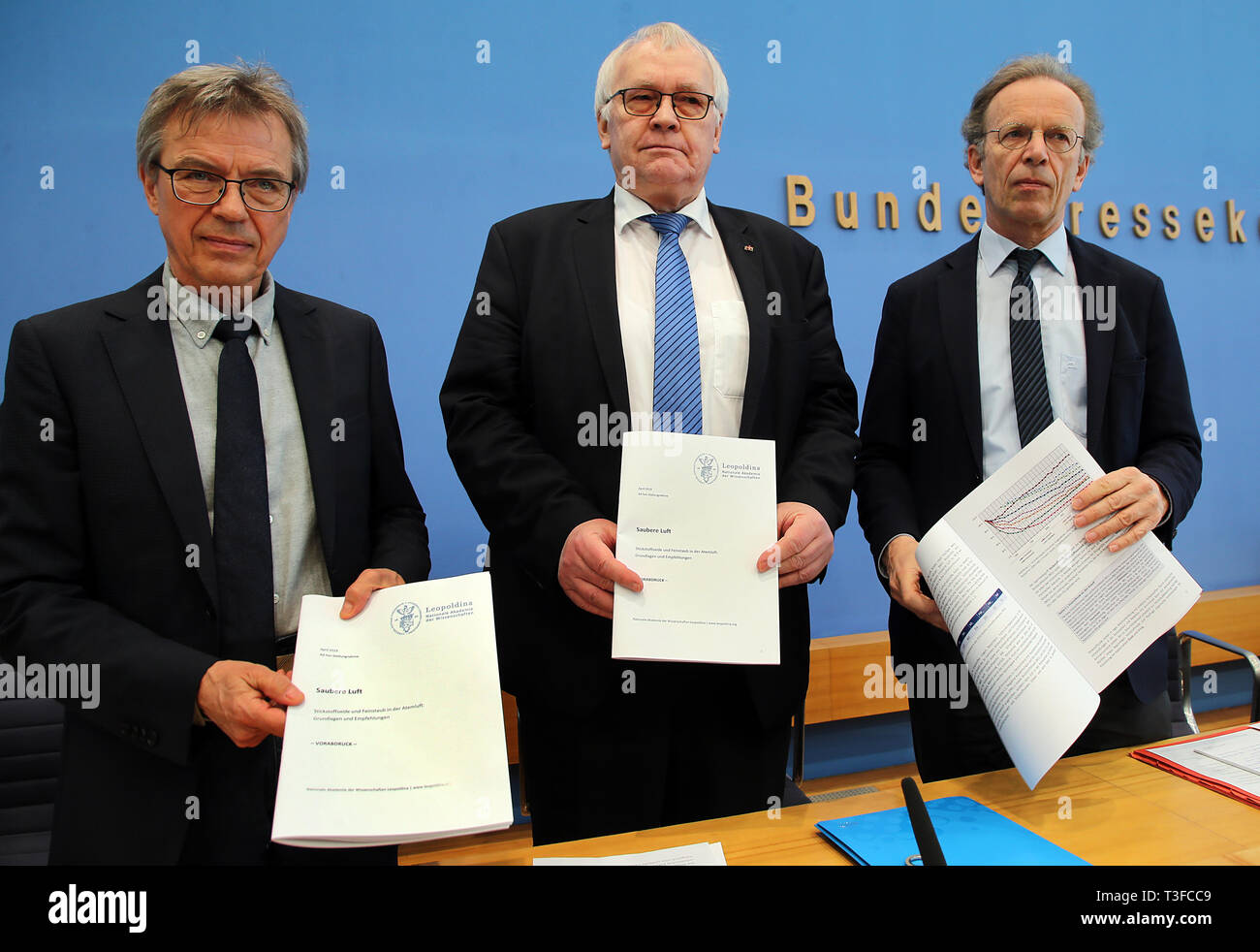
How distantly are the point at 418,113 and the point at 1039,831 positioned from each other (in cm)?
278

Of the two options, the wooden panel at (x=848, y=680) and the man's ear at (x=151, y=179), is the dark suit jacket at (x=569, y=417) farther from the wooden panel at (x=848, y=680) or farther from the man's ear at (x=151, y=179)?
the wooden panel at (x=848, y=680)

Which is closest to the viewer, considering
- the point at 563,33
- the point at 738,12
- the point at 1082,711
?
the point at 1082,711

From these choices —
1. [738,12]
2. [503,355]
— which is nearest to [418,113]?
[738,12]

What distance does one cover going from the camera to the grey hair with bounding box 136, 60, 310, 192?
1353 millimetres

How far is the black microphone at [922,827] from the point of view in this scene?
937mm

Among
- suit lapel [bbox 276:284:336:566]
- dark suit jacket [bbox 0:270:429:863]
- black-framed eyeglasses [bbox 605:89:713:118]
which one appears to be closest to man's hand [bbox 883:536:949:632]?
black-framed eyeglasses [bbox 605:89:713:118]

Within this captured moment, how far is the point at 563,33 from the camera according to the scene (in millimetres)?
2975

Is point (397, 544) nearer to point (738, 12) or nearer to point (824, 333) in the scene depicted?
point (824, 333)

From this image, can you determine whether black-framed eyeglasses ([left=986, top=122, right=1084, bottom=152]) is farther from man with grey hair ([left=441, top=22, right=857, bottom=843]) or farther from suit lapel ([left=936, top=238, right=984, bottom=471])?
man with grey hair ([left=441, top=22, right=857, bottom=843])

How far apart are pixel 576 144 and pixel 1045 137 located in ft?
5.65

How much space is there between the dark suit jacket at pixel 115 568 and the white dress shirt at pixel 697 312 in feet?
2.72

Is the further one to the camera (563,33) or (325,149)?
(563,33)

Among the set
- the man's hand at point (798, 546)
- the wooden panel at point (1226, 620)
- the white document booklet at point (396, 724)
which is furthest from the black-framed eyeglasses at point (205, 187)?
the wooden panel at point (1226, 620)

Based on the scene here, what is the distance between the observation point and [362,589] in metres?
1.19
